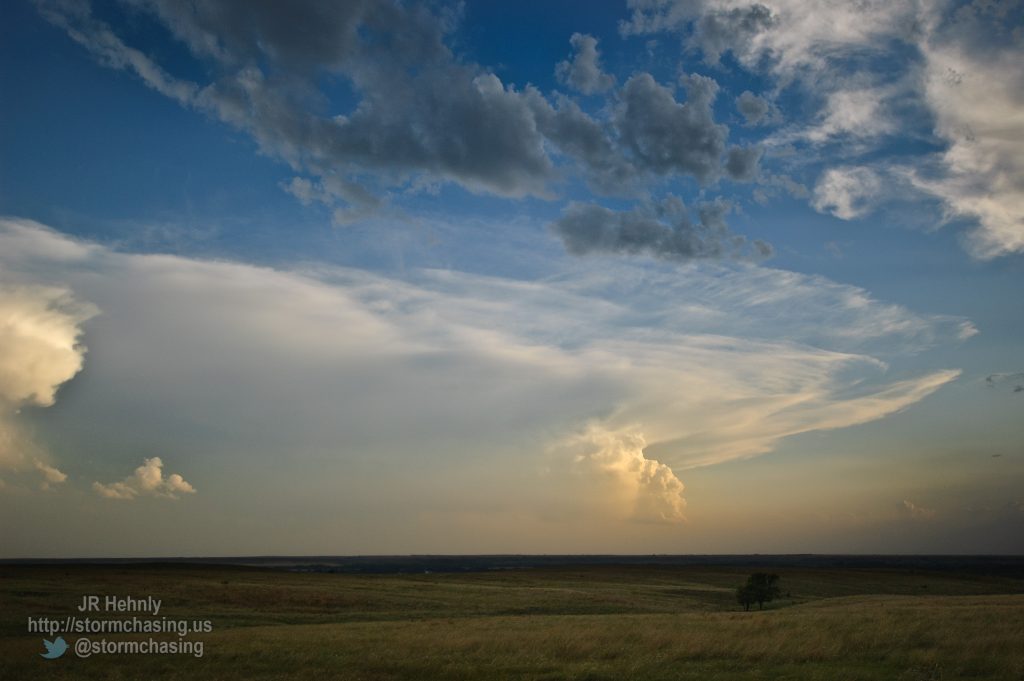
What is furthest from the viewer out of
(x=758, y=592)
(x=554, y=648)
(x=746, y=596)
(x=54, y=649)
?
(x=746, y=596)

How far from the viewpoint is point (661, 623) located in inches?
1324

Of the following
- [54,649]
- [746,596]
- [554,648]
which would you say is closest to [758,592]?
[746,596]

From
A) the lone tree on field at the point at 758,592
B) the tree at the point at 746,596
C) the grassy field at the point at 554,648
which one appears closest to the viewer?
the grassy field at the point at 554,648

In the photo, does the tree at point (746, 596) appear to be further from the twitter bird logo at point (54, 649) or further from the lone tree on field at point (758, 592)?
the twitter bird logo at point (54, 649)

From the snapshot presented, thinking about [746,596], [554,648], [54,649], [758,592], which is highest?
[54,649]

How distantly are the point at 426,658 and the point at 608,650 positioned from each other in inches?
253

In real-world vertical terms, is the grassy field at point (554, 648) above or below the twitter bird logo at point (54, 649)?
below

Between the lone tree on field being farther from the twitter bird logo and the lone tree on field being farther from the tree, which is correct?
the twitter bird logo

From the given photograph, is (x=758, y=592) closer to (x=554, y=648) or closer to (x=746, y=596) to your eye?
(x=746, y=596)

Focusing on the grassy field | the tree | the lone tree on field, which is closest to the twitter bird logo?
the grassy field

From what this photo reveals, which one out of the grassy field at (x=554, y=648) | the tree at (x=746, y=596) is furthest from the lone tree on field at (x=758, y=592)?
the grassy field at (x=554, y=648)

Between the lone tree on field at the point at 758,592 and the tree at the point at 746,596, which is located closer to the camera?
the lone tree on field at the point at 758,592

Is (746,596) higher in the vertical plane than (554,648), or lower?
lower

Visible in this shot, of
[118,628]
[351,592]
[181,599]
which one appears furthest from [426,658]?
[351,592]
